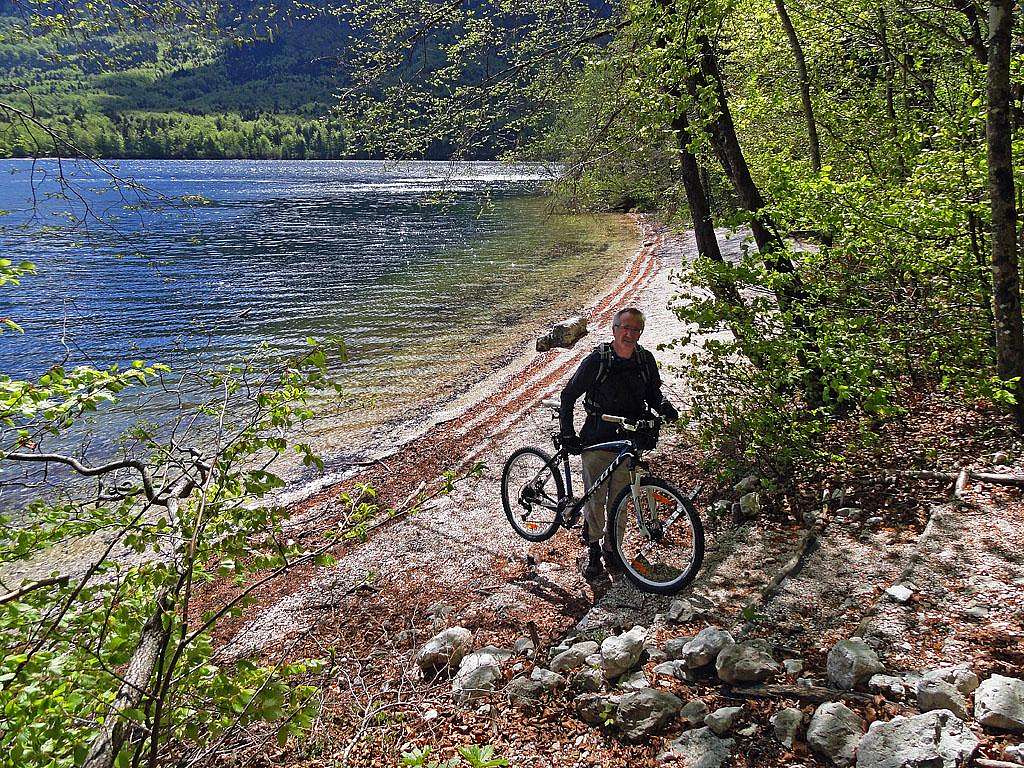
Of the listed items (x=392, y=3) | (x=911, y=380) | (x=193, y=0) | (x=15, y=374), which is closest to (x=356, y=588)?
(x=193, y=0)

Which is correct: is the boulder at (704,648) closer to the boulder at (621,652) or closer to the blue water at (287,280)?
the boulder at (621,652)

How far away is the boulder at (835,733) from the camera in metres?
3.51

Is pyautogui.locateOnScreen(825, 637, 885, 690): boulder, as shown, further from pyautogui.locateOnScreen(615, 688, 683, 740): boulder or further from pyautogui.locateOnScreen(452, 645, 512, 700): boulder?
pyautogui.locateOnScreen(452, 645, 512, 700): boulder

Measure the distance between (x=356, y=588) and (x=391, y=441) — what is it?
20.5ft

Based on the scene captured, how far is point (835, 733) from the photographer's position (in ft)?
11.8

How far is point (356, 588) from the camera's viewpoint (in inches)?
295

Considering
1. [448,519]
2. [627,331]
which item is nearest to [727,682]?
[627,331]

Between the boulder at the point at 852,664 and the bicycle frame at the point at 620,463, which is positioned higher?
the bicycle frame at the point at 620,463

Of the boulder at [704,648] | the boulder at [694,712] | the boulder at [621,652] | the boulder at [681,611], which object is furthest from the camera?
the boulder at [681,611]

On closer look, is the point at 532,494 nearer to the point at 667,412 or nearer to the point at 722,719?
the point at 667,412

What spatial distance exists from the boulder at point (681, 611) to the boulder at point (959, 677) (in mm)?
1951

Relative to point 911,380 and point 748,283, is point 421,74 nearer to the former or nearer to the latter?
point 748,283

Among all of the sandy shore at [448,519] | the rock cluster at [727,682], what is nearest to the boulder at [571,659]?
the rock cluster at [727,682]

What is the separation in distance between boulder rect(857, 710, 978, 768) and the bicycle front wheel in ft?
8.02
